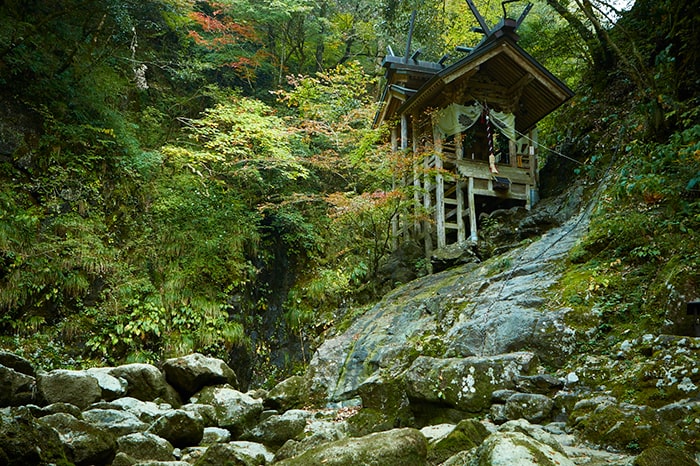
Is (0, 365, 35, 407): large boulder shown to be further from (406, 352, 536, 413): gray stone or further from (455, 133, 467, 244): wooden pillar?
(455, 133, 467, 244): wooden pillar

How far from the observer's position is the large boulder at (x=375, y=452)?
3678mm

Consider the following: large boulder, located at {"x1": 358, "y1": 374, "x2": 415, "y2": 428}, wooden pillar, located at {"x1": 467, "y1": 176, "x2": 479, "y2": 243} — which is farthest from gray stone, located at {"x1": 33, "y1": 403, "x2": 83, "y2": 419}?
wooden pillar, located at {"x1": 467, "y1": 176, "x2": 479, "y2": 243}

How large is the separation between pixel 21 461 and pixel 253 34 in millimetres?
18061

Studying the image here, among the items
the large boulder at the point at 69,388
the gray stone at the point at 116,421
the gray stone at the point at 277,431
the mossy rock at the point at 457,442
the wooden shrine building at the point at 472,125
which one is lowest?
the gray stone at the point at 277,431

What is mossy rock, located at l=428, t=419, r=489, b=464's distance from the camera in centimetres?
385

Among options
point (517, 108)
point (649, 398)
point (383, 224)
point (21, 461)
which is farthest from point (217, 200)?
point (649, 398)

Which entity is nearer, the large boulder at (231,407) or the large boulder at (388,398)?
the large boulder at (388,398)

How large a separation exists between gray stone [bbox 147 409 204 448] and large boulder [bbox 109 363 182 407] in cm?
166

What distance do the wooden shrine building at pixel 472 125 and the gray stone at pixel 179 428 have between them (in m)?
7.59

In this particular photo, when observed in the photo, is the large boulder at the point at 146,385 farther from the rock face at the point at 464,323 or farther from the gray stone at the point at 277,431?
the rock face at the point at 464,323

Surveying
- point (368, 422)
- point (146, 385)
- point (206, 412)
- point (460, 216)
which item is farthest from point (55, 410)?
point (460, 216)

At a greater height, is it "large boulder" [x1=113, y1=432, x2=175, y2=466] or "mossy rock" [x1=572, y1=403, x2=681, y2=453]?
"mossy rock" [x1=572, y1=403, x2=681, y2=453]

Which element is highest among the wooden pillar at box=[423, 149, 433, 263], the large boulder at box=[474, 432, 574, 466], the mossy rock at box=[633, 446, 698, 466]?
the wooden pillar at box=[423, 149, 433, 263]

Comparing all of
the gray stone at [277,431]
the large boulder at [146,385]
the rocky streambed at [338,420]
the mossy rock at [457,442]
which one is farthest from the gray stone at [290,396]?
the mossy rock at [457,442]
